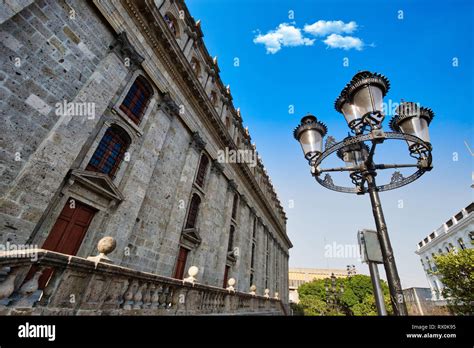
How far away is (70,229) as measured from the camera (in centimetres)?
721

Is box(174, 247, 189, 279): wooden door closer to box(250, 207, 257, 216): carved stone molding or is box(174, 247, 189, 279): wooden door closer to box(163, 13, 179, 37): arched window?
box(250, 207, 257, 216): carved stone molding

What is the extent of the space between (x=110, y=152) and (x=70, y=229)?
10.4 feet

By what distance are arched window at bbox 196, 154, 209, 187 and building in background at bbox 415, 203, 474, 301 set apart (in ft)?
66.5

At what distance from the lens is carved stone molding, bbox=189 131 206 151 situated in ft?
44.7

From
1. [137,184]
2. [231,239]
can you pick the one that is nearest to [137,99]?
[137,184]

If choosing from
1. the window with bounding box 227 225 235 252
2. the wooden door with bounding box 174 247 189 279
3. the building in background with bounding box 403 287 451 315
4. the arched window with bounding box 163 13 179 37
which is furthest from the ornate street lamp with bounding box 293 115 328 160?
the building in background with bounding box 403 287 451 315

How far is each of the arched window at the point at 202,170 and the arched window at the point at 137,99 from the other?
5.46 metres

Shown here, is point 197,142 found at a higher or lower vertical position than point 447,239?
lower

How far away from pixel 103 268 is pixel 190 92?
1161cm

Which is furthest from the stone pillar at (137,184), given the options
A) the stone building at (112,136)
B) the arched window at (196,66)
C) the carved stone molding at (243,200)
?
the carved stone molding at (243,200)

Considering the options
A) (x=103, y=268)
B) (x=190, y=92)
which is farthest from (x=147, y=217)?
(x=190, y=92)

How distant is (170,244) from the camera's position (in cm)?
1059

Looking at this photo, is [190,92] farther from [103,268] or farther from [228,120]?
[103,268]

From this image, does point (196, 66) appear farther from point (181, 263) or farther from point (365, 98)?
point (365, 98)
